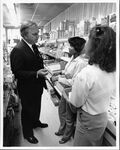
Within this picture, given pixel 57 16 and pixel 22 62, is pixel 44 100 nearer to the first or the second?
pixel 22 62

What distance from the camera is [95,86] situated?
1002mm

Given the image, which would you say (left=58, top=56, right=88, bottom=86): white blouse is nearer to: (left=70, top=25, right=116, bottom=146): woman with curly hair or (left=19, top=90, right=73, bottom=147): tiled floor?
(left=19, top=90, right=73, bottom=147): tiled floor

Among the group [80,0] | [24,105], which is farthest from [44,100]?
[80,0]

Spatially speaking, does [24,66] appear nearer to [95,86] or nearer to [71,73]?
[71,73]

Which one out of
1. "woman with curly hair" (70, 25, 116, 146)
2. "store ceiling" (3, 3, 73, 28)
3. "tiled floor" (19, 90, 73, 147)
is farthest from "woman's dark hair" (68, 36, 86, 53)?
"tiled floor" (19, 90, 73, 147)

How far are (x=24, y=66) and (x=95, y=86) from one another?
742mm

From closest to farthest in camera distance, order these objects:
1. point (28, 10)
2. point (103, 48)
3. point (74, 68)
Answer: point (103, 48)
point (74, 68)
point (28, 10)

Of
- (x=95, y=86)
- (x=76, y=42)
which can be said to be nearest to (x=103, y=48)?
(x=95, y=86)

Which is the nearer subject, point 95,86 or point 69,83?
point 95,86

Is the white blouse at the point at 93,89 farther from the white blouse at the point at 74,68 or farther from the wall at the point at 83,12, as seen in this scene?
the wall at the point at 83,12

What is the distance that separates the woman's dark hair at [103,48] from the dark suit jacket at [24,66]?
2.23 feet

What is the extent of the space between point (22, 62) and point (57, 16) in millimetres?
1459

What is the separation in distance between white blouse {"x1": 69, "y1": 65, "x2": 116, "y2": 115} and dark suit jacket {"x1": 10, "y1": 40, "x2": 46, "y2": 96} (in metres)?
0.58

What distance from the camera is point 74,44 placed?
159cm
